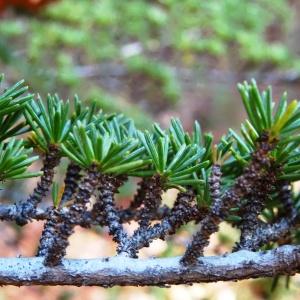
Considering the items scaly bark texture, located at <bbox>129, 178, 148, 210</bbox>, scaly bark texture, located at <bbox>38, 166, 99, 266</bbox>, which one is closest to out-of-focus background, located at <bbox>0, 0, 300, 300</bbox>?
scaly bark texture, located at <bbox>129, 178, 148, 210</bbox>

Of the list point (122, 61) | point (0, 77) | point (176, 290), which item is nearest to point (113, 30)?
point (122, 61)

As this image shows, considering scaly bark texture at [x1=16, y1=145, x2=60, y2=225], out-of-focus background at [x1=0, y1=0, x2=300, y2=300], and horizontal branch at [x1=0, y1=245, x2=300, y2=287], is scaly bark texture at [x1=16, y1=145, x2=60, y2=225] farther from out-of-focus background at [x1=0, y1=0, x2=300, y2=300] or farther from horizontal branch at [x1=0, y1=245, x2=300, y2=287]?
out-of-focus background at [x1=0, y1=0, x2=300, y2=300]

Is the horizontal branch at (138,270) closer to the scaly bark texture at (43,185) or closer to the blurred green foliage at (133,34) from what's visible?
the scaly bark texture at (43,185)

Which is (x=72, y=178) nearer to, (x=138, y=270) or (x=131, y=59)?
(x=138, y=270)

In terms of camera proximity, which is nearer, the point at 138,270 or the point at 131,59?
the point at 138,270

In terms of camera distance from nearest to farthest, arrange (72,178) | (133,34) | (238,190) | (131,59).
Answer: (238,190) → (72,178) → (131,59) → (133,34)

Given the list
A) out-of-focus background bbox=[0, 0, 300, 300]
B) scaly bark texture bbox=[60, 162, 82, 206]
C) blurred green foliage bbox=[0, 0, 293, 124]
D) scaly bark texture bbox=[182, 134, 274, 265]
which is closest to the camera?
scaly bark texture bbox=[182, 134, 274, 265]

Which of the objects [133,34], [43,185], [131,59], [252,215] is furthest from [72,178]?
[133,34]
